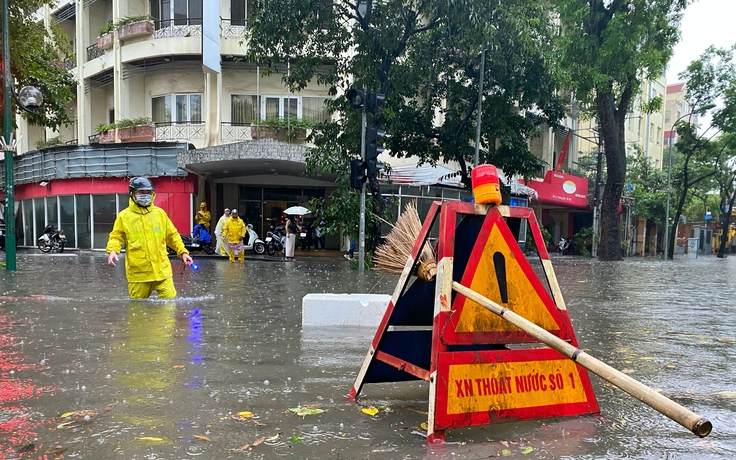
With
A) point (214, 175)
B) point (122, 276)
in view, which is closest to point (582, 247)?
point (214, 175)

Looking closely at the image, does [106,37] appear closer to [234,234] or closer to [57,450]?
[234,234]

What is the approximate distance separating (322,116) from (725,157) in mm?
27201

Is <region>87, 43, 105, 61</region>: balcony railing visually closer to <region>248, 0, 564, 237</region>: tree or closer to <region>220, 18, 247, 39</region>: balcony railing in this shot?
<region>220, 18, 247, 39</region>: balcony railing

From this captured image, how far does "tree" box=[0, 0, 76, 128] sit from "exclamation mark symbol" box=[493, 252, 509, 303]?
14.1 meters

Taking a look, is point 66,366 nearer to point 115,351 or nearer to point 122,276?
point 115,351

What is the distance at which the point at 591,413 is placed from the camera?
3.34 meters

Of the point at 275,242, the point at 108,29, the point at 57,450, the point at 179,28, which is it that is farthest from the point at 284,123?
the point at 57,450

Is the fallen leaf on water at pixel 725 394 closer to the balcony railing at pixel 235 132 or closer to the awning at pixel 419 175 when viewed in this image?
the awning at pixel 419 175

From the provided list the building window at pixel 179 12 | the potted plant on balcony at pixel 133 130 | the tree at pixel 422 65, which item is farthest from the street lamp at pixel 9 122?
the building window at pixel 179 12

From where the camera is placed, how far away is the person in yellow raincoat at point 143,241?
702 cm

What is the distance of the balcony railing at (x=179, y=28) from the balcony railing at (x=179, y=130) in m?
3.35

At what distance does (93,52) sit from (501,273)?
2651 centimetres

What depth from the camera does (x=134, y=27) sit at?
21969 millimetres

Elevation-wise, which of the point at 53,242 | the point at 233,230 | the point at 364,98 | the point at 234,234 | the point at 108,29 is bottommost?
the point at 53,242
